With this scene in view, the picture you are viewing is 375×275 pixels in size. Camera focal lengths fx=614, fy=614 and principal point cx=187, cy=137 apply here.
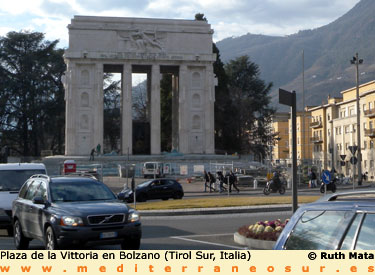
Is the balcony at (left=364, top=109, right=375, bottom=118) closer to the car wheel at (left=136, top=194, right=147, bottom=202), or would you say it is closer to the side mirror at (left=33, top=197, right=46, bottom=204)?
the car wheel at (left=136, top=194, right=147, bottom=202)

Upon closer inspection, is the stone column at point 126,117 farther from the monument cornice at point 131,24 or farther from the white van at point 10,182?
the white van at point 10,182

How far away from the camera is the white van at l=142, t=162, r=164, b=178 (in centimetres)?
5569

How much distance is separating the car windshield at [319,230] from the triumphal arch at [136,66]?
69283mm

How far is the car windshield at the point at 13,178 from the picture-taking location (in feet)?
63.5

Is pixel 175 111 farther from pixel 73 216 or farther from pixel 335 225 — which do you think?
pixel 335 225

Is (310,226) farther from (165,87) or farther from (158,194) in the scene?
(165,87)

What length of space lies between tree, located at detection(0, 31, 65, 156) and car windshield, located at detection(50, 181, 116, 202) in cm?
7270

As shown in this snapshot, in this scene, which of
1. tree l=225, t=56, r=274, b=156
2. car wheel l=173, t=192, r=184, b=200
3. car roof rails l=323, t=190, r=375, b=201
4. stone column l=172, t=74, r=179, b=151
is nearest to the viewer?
car roof rails l=323, t=190, r=375, b=201

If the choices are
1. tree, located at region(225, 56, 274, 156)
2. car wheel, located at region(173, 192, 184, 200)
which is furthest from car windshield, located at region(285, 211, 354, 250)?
tree, located at region(225, 56, 274, 156)

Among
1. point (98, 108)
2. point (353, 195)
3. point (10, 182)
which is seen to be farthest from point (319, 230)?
point (98, 108)

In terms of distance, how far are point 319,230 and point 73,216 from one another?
7493 millimetres

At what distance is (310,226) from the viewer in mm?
5168

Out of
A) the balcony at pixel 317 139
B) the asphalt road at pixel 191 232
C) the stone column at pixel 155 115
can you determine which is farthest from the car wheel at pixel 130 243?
the balcony at pixel 317 139

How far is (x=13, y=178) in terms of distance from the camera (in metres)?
19.6
